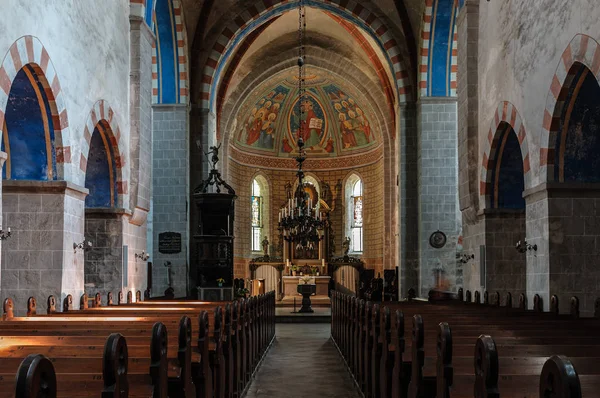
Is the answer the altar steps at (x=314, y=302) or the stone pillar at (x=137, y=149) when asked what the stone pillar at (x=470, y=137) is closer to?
the stone pillar at (x=137, y=149)

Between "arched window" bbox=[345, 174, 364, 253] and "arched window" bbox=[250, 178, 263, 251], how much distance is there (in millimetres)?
3468

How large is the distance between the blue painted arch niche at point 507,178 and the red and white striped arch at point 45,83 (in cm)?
634

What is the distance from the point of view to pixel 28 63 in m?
7.76

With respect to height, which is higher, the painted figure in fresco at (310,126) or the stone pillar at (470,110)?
the painted figure in fresco at (310,126)

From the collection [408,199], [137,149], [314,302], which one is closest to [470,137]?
[137,149]

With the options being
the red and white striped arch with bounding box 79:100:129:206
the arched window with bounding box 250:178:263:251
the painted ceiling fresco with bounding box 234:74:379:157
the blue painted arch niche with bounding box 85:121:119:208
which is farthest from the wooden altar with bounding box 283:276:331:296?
the blue painted arch niche with bounding box 85:121:119:208

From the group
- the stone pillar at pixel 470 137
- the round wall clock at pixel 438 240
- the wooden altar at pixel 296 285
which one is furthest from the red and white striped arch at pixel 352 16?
the wooden altar at pixel 296 285

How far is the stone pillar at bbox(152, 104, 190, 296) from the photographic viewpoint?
56.4 feet

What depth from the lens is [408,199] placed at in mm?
18625

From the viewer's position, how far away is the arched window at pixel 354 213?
2847 centimetres

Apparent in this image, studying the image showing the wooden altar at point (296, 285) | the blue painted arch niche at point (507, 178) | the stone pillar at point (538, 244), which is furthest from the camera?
the wooden altar at point (296, 285)

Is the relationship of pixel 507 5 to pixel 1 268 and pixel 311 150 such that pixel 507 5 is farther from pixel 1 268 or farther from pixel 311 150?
pixel 311 150

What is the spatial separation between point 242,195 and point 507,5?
17632 millimetres

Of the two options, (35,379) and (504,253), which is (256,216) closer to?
Result: (504,253)
